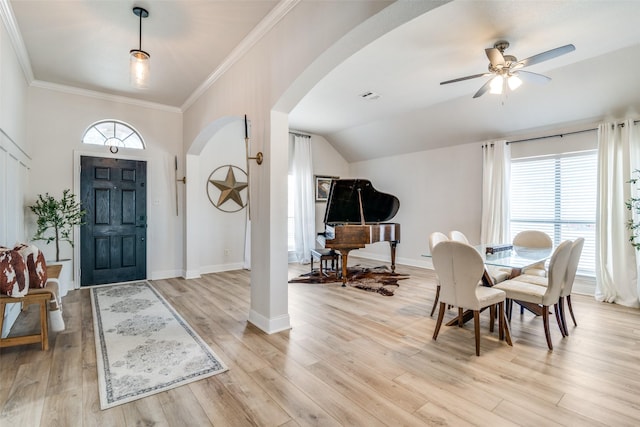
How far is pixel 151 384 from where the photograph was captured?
209cm

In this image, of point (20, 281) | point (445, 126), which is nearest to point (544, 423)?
point (20, 281)

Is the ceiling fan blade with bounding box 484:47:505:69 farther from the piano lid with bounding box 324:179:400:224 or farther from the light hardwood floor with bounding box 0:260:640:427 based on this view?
the piano lid with bounding box 324:179:400:224

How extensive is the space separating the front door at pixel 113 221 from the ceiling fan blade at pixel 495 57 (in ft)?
16.8

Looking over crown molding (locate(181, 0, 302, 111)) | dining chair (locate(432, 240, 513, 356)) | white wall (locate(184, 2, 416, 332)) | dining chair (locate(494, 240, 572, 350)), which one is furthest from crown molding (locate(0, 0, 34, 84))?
dining chair (locate(494, 240, 572, 350))

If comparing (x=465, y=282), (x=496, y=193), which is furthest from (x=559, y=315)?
(x=496, y=193)

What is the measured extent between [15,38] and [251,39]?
2.39 metres

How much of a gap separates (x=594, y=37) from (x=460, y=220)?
3.40 meters

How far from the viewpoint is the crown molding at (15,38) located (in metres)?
2.67

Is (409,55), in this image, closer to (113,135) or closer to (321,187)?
(321,187)

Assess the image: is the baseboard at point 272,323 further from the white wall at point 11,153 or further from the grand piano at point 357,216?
the white wall at point 11,153

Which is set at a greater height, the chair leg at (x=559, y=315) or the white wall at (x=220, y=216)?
the white wall at (x=220, y=216)

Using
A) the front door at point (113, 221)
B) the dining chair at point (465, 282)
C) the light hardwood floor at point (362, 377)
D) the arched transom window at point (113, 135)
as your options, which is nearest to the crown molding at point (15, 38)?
the arched transom window at point (113, 135)

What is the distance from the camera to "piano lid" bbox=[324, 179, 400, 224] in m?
5.53

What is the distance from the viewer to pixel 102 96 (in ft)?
15.8
